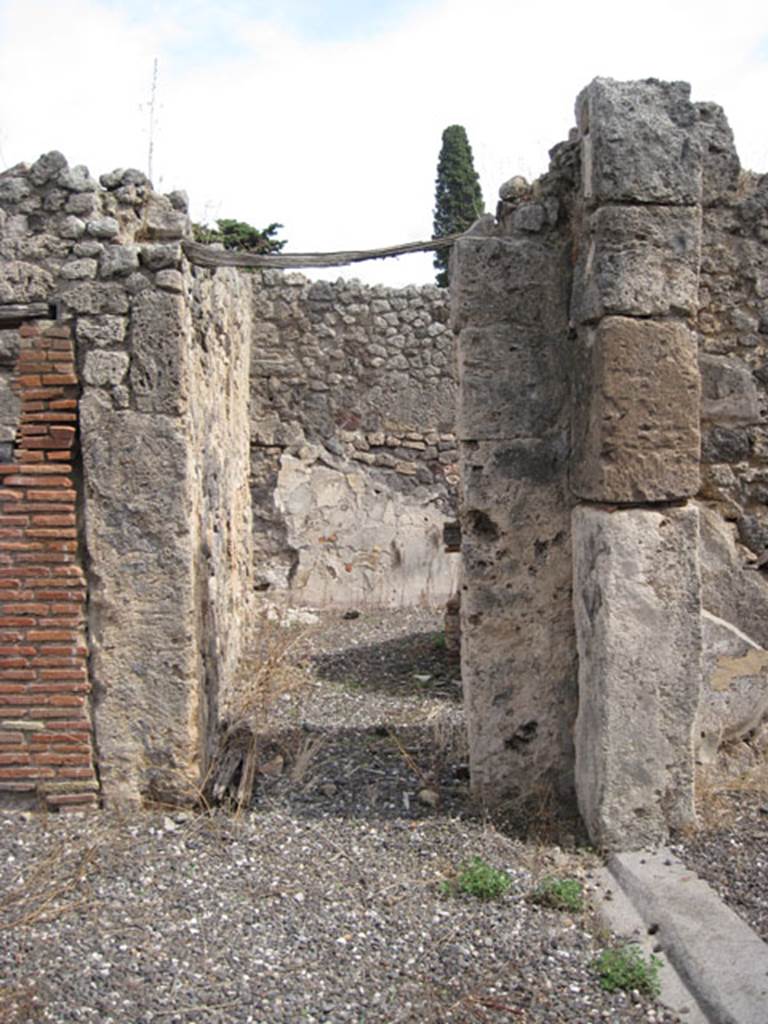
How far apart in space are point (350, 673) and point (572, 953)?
4.18 meters

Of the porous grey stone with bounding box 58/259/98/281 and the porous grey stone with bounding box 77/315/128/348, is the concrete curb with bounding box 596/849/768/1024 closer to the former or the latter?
the porous grey stone with bounding box 77/315/128/348

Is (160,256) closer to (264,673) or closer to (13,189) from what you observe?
(13,189)

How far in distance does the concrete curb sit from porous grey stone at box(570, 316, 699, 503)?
4.96 feet

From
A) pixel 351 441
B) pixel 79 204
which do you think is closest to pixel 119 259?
pixel 79 204

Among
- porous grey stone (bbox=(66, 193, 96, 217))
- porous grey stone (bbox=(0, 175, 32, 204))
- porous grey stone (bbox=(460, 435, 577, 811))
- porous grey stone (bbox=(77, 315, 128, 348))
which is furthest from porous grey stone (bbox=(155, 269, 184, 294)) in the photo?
porous grey stone (bbox=(460, 435, 577, 811))

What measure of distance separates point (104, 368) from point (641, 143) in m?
2.56

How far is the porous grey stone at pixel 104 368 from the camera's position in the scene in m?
4.49

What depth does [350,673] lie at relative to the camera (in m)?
7.47

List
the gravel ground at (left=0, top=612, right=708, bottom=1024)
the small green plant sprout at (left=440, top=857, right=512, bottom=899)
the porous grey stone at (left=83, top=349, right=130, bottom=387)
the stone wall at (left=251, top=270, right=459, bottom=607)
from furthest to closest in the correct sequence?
the stone wall at (left=251, top=270, right=459, bottom=607) < the porous grey stone at (left=83, top=349, right=130, bottom=387) < the small green plant sprout at (left=440, top=857, right=512, bottom=899) < the gravel ground at (left=0, top=612, right=708, bottom=1024)

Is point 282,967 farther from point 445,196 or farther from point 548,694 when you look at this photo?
point 445,196

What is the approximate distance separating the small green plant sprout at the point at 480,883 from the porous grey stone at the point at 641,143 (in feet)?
9.14

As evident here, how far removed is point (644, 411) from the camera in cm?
397

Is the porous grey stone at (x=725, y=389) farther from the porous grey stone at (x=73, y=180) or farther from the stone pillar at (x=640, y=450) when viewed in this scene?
the porous grey stone at (x=73, y=180)

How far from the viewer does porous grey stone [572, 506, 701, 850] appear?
4020 mm
